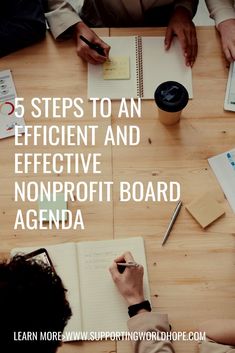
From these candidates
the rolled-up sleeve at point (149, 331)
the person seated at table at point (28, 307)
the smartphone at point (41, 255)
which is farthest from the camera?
the smartphone at point (41, 255)

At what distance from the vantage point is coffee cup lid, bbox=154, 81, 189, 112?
123 centimetres

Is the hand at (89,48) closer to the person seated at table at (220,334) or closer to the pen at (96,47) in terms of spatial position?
the pen at (96,47)

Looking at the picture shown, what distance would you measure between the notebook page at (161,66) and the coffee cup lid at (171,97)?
13 cm

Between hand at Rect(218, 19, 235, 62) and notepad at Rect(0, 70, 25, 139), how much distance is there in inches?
27.5

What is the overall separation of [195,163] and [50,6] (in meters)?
0.75

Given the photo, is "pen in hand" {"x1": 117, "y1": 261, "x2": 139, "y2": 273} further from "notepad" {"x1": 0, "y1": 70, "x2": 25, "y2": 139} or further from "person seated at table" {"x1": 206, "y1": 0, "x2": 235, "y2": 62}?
"person seated at table" {"x1": 206, "y1": 0, "x2": 235, "y2": 62}

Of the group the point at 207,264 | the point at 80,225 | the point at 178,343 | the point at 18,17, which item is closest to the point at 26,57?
the point at 18,17

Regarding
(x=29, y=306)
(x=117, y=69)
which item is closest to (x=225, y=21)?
(x=117, y=69)

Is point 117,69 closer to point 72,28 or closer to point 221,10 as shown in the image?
point 72,28

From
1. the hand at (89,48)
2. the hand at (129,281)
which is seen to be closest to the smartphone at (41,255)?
the hand at (129,281)

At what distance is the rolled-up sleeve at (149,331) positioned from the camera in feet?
3.48

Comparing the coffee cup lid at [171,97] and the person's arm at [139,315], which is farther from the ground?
the coffee cup lid at [171,97]

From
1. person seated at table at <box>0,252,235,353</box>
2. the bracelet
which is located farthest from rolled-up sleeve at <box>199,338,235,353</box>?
person seated at table at <box>0,252,235,353</box>

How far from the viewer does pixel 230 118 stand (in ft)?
4.42
